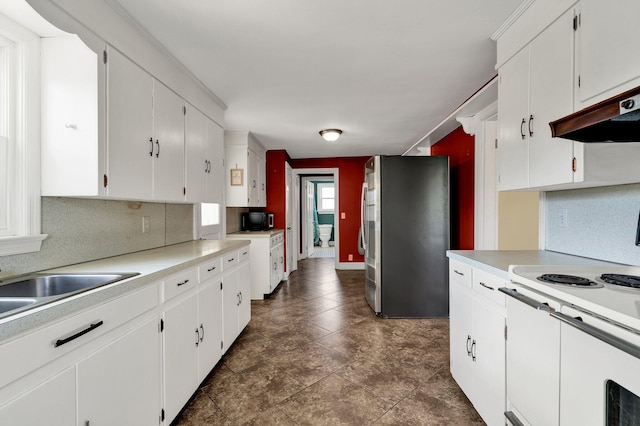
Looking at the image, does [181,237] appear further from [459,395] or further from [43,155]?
[459,395]

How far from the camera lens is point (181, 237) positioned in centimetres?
291

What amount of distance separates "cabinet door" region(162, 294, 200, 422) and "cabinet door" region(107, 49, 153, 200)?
78 centimetres

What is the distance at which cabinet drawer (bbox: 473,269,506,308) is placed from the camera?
1.46 metres

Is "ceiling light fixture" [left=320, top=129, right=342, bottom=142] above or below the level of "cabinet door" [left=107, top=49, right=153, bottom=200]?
above

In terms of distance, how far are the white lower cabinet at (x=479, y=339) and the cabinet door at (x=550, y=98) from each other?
652 millimetres

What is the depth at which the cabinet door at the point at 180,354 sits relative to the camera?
1573mm

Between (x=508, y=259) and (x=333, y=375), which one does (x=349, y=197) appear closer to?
(x=333, y=375)

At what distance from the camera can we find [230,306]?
98.5 inches

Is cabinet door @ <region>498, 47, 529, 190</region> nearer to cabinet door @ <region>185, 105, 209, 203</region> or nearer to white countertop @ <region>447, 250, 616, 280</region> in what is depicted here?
white countertop @ <region>447, 250, 616, 280</region>

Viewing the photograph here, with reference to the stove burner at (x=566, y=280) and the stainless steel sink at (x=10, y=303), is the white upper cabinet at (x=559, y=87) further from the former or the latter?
the stainless steel sink at (x=10, y=303)

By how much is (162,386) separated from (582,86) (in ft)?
8.28

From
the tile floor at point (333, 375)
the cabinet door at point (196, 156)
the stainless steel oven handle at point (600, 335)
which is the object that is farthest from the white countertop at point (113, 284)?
the stainless steel oven handle at point (600, 335)

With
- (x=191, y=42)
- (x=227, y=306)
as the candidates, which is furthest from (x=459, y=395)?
(x=191, y=42)

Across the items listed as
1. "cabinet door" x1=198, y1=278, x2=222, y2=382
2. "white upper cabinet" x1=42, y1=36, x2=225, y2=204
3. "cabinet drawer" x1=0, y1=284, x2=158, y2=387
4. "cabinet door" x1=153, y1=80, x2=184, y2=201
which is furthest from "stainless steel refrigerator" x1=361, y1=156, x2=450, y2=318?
"cabinet drawer" x1=0, y1=284, x2=158, y2=387
